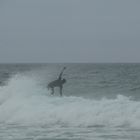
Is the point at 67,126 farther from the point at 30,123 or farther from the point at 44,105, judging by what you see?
the point at 44,105

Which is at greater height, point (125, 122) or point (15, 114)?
point (15, 114)

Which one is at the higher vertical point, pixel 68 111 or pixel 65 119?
pixel 68 111

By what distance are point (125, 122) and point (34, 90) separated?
9.64 meters

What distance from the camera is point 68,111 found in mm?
18172

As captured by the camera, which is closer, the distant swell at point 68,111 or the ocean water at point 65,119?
the ocean water at point 65,119

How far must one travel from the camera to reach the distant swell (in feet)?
55.1

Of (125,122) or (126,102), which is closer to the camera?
(125,122)

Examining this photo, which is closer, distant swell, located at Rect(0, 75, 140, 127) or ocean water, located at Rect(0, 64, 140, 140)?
ocean water, located at Rect(0, 64, 140, 140)

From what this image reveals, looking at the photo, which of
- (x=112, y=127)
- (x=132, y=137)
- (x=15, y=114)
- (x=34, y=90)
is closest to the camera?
(x=132, y=137)

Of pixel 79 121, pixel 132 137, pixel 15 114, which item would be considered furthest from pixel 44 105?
pixel 132 137

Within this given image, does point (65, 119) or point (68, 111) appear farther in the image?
point (68, 111)

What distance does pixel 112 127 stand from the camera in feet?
51.3

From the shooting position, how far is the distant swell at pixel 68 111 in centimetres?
1678

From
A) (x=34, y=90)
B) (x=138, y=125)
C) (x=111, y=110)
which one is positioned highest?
(x=34, y=90)
